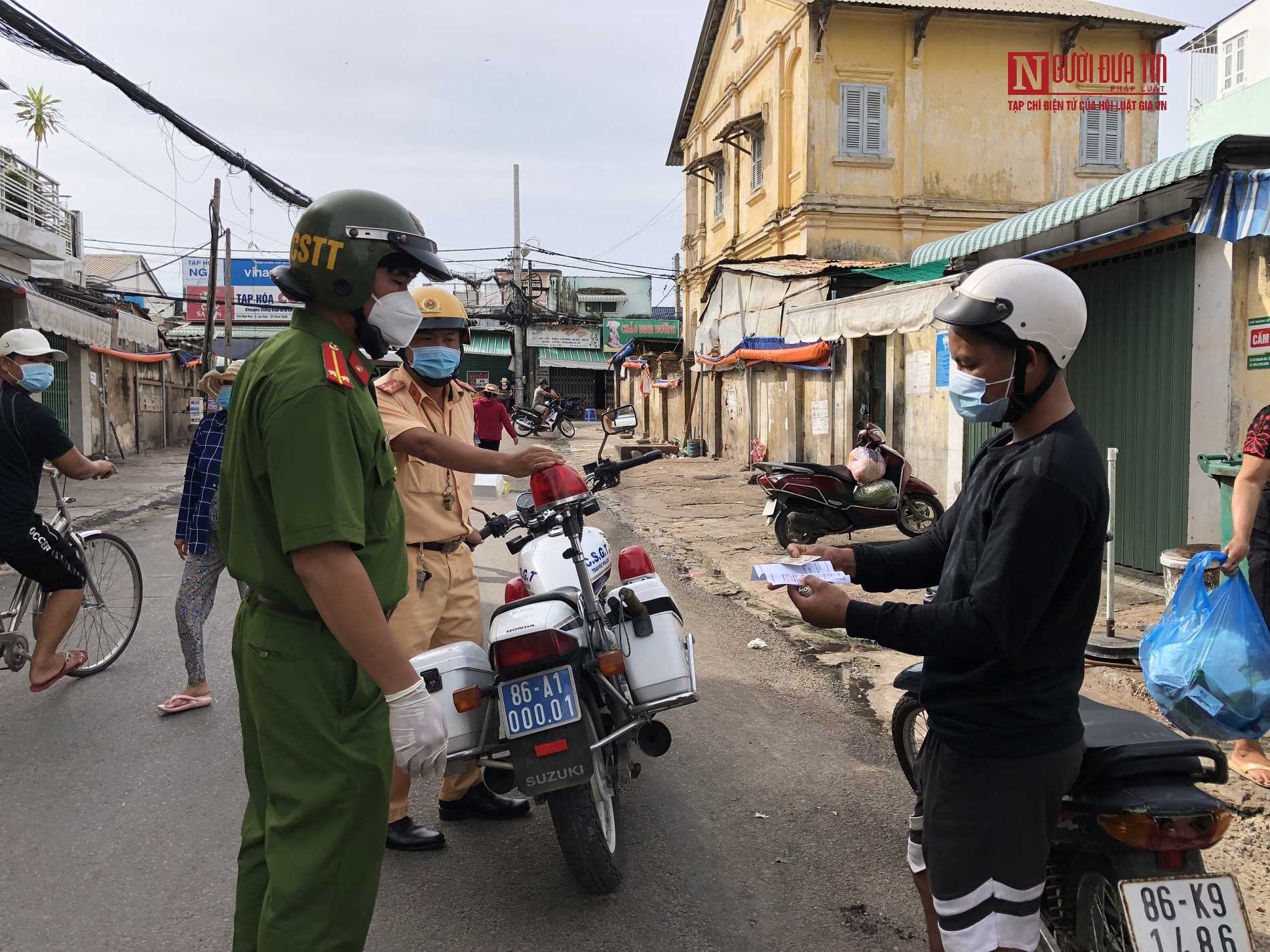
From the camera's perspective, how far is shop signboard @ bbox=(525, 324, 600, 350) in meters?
43.1

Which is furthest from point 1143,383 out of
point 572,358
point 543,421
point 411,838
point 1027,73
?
point 572,358

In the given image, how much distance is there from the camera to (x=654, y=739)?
10.0 ft

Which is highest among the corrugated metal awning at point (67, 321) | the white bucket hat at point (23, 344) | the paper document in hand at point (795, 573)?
the corrugated metal awning at point (67, 321)

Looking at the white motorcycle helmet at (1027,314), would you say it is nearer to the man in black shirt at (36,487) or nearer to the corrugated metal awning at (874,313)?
the man in black shirt at (36,487)

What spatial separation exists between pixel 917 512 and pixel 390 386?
7.39m

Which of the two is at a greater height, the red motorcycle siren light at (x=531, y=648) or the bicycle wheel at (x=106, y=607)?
the red motorcycle siren light at (x=531, y=648)

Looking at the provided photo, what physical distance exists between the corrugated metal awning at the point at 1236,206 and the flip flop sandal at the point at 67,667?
23.1 ft

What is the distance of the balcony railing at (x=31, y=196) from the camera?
47.2 ft

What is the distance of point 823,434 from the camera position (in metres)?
13.8

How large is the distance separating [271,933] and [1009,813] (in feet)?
4.92

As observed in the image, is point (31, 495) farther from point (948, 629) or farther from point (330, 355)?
point (948, 629)

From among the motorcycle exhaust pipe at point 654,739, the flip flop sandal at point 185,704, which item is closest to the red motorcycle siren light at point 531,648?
the motorcycle exhaust pipe at point 654,739

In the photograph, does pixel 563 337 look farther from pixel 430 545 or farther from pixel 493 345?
pixel 430 545

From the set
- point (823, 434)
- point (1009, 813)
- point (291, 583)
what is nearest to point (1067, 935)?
point (1009, 813)
